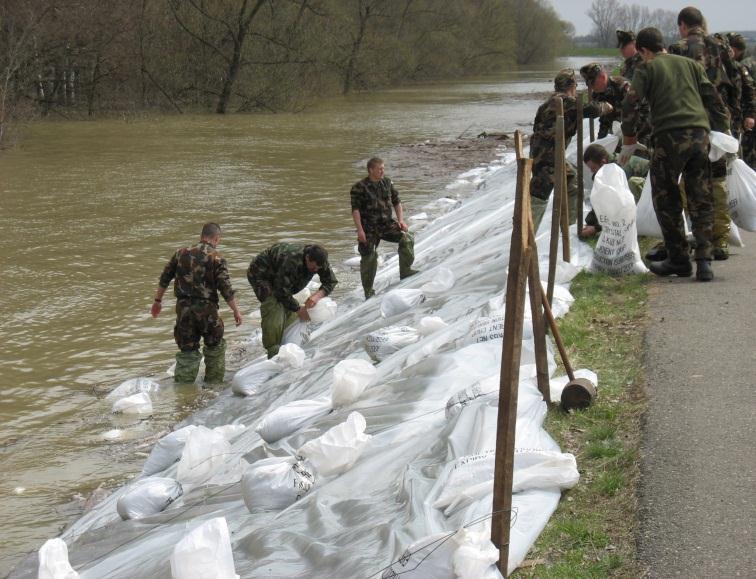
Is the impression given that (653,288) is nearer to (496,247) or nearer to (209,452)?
(496,247)

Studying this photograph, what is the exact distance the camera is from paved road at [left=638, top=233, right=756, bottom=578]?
11.3 feet

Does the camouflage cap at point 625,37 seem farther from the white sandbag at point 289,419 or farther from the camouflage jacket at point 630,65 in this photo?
the white sandbag at point 289,419

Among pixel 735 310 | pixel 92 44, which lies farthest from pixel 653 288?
pixel 92 44

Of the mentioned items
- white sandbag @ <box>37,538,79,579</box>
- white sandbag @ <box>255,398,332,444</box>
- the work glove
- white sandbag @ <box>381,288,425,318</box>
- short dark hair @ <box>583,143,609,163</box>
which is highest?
the work glove

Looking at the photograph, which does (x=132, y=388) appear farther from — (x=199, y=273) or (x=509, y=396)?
(x=509, y=396)

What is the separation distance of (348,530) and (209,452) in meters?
1.79

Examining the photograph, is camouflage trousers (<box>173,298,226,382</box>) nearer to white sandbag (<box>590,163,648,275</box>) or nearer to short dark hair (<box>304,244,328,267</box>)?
short dark hair (<box>304,244,328,267</box>)

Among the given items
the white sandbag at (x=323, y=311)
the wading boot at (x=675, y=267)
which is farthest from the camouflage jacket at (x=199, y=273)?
the wading boot at (x=675, y=267)

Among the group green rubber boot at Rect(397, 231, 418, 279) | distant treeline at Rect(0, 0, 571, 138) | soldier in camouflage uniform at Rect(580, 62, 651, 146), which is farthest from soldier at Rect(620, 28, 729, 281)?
distant treeline at Rect(0, 0, 571, 138)

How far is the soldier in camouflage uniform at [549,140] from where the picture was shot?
27.8 ft

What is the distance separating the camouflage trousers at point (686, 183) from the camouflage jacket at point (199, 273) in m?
3.36

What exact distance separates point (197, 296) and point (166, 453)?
6.92ft

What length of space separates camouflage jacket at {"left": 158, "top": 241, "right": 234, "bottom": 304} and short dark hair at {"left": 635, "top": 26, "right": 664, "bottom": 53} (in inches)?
143

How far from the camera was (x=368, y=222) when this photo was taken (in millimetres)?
9695
